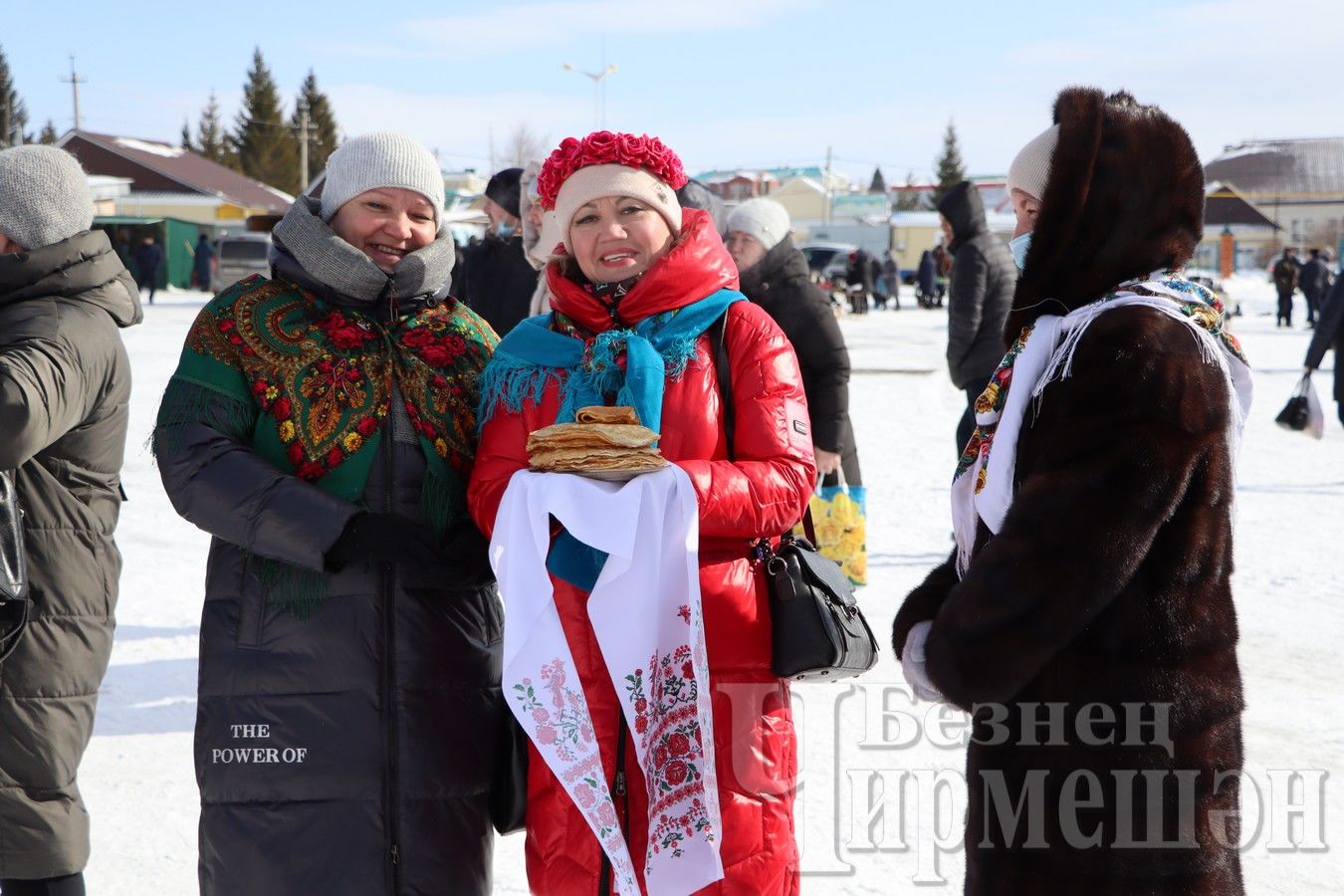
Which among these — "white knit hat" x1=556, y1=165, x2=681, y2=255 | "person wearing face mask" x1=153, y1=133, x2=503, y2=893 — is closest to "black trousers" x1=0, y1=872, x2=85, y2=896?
"person wearing face mask" x1=153, y1=133, x2=503, y2=893

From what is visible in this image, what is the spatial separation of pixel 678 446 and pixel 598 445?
25cm

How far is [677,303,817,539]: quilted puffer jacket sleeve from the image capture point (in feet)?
7.79

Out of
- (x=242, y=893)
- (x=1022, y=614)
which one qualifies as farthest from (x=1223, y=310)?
(x=242, y=893)

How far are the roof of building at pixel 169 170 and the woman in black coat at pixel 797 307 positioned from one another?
4902 cm

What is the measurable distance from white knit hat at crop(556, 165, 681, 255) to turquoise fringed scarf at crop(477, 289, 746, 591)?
0.73ft

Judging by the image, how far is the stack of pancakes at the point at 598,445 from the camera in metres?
2.28

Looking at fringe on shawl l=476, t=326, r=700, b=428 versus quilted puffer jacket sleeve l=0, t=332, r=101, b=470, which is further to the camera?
quilted puffer jacket sleeve l=0, t=332, r=101, b=470

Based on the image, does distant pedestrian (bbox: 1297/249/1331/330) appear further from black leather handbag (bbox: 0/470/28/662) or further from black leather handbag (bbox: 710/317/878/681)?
black leather handbag (bbox: 0/470/28/662)

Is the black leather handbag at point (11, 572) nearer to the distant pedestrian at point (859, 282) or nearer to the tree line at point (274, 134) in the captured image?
the distant pedestrian at point (859, 282)

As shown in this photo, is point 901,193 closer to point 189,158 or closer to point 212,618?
point 189,158

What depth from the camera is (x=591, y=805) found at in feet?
7.73

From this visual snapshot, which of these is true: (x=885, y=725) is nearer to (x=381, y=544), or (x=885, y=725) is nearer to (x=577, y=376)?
(x=577, y=376)

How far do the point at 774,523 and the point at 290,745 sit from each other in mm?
1076

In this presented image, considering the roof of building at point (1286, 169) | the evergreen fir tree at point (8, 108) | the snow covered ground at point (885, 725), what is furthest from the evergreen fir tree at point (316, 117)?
the snow covered ground at point (885, 725)
